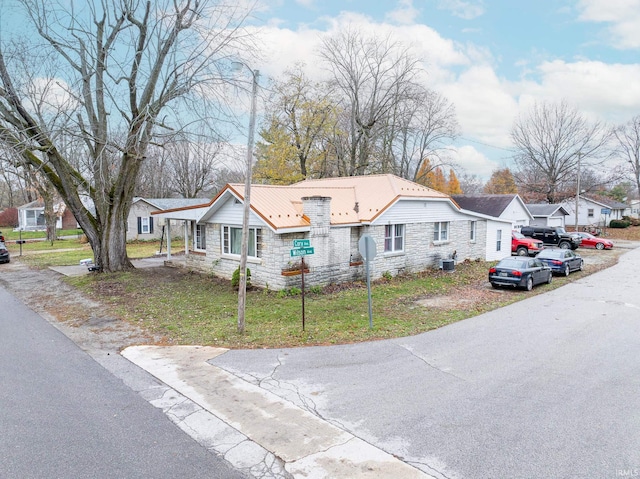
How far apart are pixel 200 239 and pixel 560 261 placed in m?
17.6

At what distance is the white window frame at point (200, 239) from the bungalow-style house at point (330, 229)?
45mm

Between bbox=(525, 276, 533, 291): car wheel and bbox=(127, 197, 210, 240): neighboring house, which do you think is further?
bbox=(127, 197, 210, 240): neighboring house

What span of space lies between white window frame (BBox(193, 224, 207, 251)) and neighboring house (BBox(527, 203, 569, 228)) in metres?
33.8

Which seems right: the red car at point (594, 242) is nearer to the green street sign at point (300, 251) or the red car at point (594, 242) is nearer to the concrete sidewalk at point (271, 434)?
the green street sign at point (300, 251)

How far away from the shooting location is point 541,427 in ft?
19.6

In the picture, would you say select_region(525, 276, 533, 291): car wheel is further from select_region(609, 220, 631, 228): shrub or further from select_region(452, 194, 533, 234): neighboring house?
select_region(609, 220, 631, 228): shrub

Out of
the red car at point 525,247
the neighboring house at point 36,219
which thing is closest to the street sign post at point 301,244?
the red car at point 525,247

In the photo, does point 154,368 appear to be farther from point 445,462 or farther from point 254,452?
point 445,462

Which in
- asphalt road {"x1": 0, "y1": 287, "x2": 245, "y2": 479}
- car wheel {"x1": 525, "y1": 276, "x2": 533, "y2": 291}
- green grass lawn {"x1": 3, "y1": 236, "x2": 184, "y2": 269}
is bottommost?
asphalt road {"x1": 0, "y1": 287, "x2": 245, "y2": 479}

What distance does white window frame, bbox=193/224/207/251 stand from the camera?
19.7m

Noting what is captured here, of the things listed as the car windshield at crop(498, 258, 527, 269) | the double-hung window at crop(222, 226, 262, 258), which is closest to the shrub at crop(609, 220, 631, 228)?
the car windshield at crop(498, 258, 527, 269)

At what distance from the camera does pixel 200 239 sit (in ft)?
65.5

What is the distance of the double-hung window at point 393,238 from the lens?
19337 millimetres

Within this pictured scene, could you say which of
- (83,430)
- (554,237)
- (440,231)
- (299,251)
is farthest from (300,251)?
(554,237)
